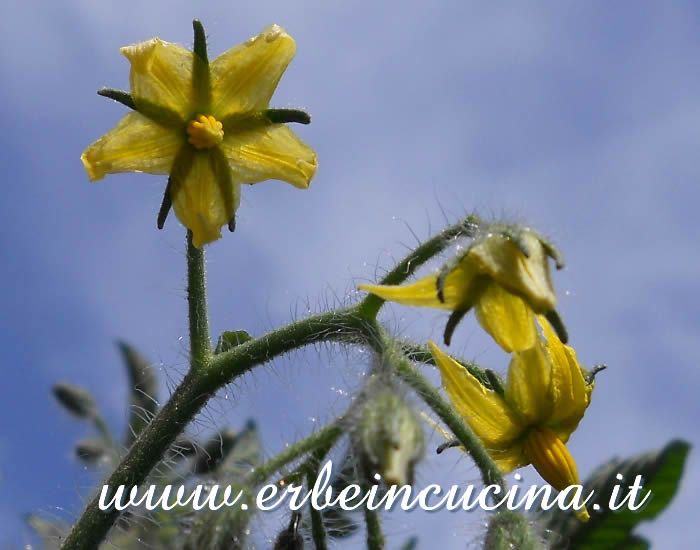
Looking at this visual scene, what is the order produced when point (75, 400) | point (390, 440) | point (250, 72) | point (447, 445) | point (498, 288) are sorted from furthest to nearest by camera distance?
point (75, 400)
point (250, 72)
point (447, 445)
point (498, 288)
point (390, 440)

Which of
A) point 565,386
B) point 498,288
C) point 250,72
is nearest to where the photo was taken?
point 498,288

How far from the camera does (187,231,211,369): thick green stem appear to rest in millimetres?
2881

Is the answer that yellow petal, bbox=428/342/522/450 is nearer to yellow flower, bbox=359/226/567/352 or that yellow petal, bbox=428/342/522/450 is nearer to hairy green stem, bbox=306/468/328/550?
yellow flower, bbox=359/226/567/352

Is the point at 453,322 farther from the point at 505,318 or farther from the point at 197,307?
the point at 197,307

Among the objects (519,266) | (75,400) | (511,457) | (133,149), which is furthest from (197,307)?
(75,400)

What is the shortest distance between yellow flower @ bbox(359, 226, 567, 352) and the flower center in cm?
90

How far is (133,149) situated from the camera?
3.17 m

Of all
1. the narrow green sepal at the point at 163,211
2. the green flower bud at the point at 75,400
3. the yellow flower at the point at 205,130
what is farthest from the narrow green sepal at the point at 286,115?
the green flower bud at the point at 75,400

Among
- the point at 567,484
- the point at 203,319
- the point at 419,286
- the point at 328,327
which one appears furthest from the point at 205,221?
the point at 567,484

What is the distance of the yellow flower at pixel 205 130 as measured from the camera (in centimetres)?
314

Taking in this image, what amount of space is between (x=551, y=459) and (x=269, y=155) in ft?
4.43

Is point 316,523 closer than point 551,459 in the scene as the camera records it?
Yes

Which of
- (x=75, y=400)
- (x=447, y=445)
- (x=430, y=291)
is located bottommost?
(x=447, y=445)

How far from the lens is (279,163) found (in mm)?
3285
